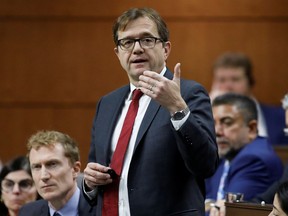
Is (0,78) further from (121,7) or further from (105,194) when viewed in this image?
(105,194)

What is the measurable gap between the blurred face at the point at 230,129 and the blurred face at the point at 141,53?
165 cm

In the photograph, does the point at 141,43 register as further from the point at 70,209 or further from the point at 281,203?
the point at 70,209

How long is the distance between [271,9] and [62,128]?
1.83m

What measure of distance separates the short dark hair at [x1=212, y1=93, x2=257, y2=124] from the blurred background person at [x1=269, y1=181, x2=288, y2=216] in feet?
5.68

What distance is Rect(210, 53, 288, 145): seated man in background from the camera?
17.7 feet

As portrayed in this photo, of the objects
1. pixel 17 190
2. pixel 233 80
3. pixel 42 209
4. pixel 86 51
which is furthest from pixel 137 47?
pixel 86 51

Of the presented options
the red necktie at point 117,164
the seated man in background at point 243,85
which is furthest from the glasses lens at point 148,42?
the seated man in background at point 243,85

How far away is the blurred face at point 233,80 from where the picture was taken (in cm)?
547

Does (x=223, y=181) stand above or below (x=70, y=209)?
above

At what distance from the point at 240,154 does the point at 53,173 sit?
1222 mm

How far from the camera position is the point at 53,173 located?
3.41 m

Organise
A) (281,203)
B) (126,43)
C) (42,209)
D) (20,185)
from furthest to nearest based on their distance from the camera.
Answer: (20,185) < (42,209) < (126,43) < (281,203)

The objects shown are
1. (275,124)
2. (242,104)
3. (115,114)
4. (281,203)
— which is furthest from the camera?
(275,124)

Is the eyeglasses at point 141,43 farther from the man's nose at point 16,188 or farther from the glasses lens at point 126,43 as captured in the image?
the man's nose at point 16,188
